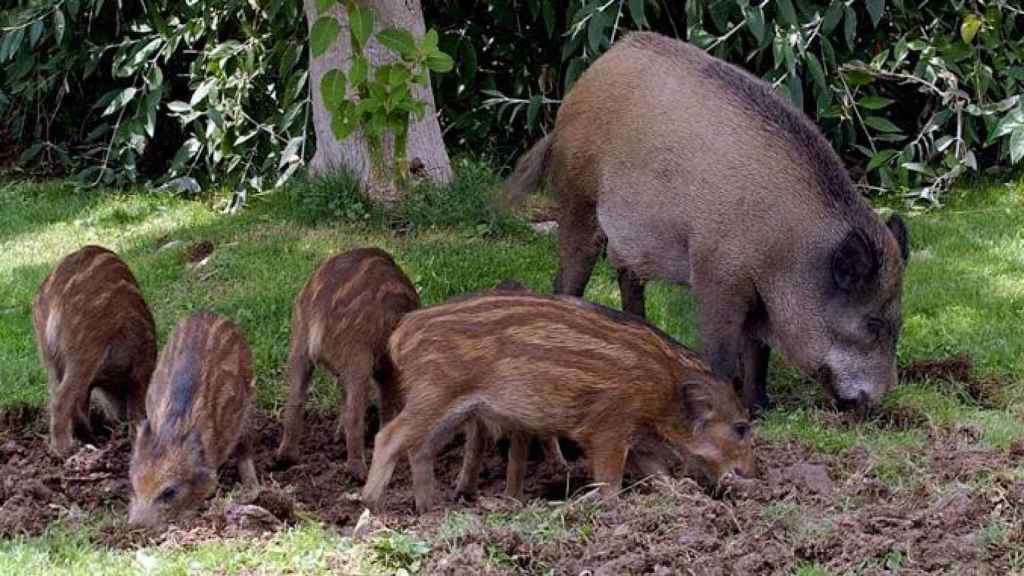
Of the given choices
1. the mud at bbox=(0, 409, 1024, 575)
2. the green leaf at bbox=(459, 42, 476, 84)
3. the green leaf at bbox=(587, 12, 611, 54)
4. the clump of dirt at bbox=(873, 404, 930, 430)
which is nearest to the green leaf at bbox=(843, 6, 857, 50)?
the green leaf at bbox=(587, 12, 611, 54)

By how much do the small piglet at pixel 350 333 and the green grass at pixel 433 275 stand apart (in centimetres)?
68

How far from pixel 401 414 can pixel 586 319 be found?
2.56 ft

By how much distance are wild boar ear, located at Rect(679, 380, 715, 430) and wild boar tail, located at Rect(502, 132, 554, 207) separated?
90.2 inches

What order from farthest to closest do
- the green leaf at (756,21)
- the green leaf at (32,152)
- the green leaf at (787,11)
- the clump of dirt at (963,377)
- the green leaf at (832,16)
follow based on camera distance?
the green leaf at (32,152) < the green leaf at (832,16) < the green leaf at (787,11) < the green leaf at (756,21) < the clump of dirt at (963,377)

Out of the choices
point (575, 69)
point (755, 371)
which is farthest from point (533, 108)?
point (755, 371)

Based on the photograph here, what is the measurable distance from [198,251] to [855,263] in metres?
4.17

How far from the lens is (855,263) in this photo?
6.96 metres

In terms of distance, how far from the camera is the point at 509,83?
456 inches

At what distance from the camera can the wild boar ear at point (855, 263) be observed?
6.90 meters

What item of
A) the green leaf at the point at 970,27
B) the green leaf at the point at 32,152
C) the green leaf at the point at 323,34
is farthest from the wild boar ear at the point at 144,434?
the green leaf at the point at 32,152

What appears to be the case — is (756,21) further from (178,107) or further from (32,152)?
(32,152)

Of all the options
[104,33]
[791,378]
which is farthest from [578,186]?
[104,33]

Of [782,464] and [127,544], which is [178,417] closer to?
[127,544]

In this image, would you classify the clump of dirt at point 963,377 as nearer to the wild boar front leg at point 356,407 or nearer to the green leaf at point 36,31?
the wild boar front leg at point 356,407
